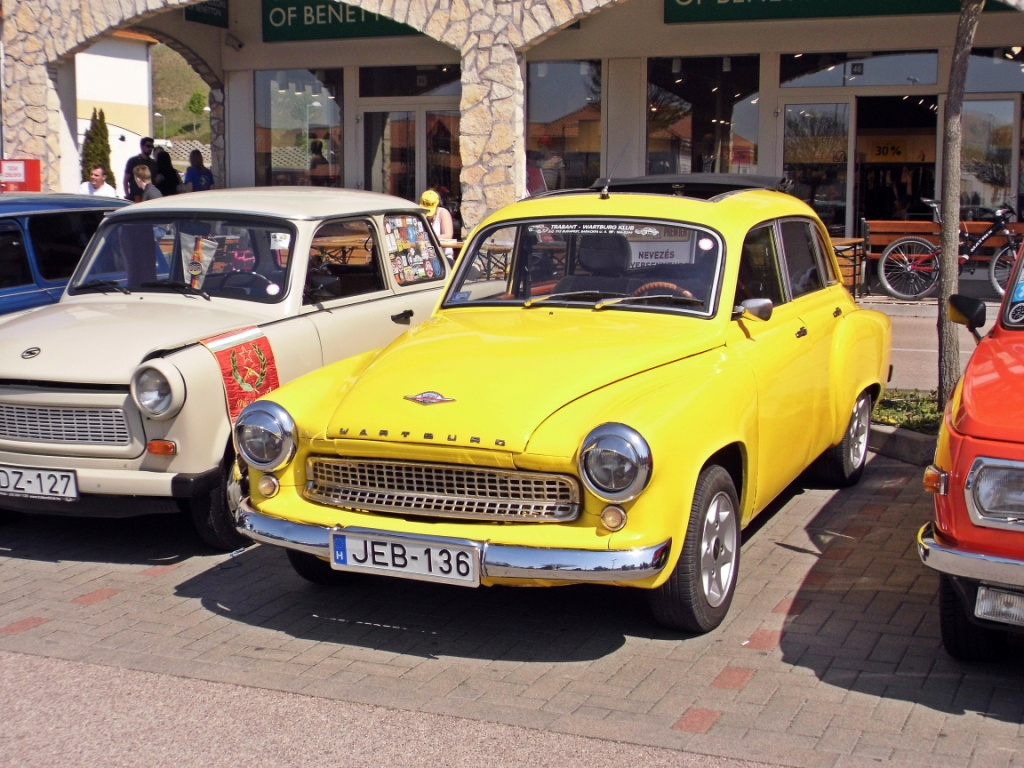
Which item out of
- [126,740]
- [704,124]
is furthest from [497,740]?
[704,124]

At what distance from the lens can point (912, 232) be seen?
1476cm

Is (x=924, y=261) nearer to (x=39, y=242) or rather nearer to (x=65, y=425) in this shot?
(x=39, y=242)

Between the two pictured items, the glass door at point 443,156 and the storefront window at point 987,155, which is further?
the glass door at point 443,156

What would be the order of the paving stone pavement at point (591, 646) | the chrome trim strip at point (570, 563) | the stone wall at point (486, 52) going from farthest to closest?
the stone wall at point (486, 52)
the chrome trim strip at point (570, 563)
the paving stone pavement at point (591, 646)

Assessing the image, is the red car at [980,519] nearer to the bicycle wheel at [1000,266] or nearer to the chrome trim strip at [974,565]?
the chrome trim strip at [974,565]

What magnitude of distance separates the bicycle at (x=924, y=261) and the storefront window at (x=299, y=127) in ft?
28.6

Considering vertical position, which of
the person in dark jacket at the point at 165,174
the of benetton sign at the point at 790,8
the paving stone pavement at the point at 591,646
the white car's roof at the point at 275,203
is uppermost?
the of benetton sign at the point at 790,8

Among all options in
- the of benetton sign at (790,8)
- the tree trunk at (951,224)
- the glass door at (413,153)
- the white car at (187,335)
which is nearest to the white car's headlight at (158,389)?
the white car at (187,335)

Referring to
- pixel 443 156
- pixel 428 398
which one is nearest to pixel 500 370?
pixel 428 398

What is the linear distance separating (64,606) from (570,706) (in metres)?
2.47

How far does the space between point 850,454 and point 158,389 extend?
12.7 ft

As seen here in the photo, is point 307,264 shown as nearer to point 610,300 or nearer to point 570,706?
point 610,300

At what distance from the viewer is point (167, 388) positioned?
5.51 metres

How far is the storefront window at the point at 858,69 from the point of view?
598 inches
